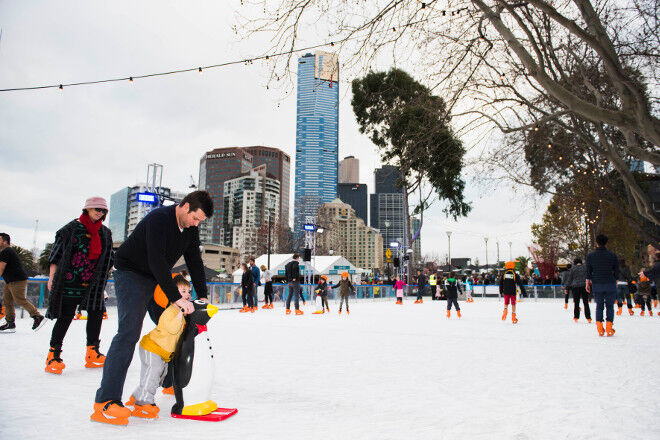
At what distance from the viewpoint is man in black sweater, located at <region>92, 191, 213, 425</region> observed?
2.54 metres

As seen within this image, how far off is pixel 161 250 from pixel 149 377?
798 millimetres

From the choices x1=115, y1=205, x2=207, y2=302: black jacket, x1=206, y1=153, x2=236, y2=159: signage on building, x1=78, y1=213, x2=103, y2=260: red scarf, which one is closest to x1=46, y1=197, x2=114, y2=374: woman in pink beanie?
x1=78, y1=213, x2=103, y2=260: red scarf

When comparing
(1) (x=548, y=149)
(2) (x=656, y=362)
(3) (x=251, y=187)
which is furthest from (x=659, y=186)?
(3) (x=251, y=187)

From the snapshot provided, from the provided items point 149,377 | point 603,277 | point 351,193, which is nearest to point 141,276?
point 149,377

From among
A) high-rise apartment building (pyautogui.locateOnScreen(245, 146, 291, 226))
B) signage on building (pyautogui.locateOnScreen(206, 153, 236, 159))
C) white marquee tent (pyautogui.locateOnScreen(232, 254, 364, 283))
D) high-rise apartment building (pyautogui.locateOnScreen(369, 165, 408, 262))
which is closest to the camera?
high-rise apartment building (pyautogui.locateOnScreen(369, 165, 408, 262))

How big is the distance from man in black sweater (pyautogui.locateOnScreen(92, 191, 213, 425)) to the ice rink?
223mm

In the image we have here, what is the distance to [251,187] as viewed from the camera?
11188 cm

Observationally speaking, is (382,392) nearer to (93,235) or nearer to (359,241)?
(93,235)

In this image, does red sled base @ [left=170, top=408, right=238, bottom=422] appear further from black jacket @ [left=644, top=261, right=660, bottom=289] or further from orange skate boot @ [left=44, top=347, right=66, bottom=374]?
black jacket @ [left=644, top=261, right=660, bottom=289]

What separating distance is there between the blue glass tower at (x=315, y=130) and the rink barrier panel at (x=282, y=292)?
4.05 metres

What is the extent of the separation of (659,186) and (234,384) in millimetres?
75366

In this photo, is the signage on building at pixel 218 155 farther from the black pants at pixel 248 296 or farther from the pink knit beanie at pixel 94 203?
the pink knit beanie at pixel 94 203

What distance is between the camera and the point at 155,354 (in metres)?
2.75

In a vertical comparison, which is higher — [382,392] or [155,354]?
[155,354]
